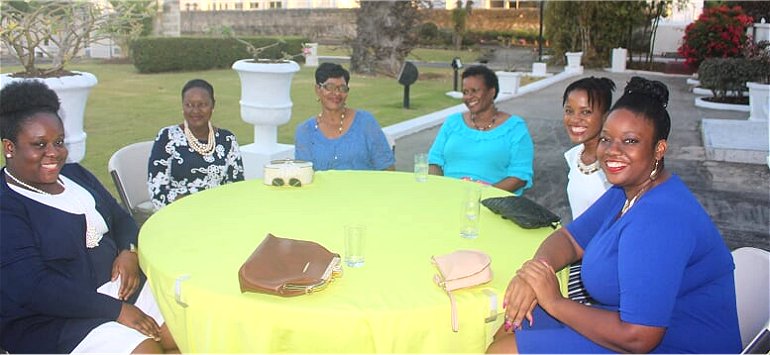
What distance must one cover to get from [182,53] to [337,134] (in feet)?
64.1

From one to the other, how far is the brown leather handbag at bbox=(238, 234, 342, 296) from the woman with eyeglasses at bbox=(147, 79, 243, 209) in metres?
1.75

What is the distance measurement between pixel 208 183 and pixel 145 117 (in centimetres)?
811

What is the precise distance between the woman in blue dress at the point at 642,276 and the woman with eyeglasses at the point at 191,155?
2.24m

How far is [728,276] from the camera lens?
2.06 m

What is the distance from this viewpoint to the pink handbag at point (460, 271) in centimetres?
206

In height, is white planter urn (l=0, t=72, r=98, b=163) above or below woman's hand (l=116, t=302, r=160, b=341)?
above

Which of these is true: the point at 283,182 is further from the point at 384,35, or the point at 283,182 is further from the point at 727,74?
the point at 384,35

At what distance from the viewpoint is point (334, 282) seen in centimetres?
214

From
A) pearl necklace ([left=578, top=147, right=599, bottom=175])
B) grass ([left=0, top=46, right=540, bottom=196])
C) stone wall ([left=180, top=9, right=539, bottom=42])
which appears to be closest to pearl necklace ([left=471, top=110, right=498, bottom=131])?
→ pearl necklace ([left=578, top=147, right=599, bottom=175])

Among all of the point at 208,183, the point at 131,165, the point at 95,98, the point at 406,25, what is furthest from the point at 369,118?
the point at 406,25

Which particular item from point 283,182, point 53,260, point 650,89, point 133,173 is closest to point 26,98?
point 53,260

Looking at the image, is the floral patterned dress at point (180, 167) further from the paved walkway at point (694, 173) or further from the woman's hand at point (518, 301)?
the paved walkway at point (694, 173)

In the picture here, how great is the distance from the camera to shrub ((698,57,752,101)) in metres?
13.4

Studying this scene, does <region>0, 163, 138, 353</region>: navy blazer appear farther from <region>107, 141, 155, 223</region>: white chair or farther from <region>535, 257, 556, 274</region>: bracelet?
<region>535, 257, 556, 274</region>: bracelet
